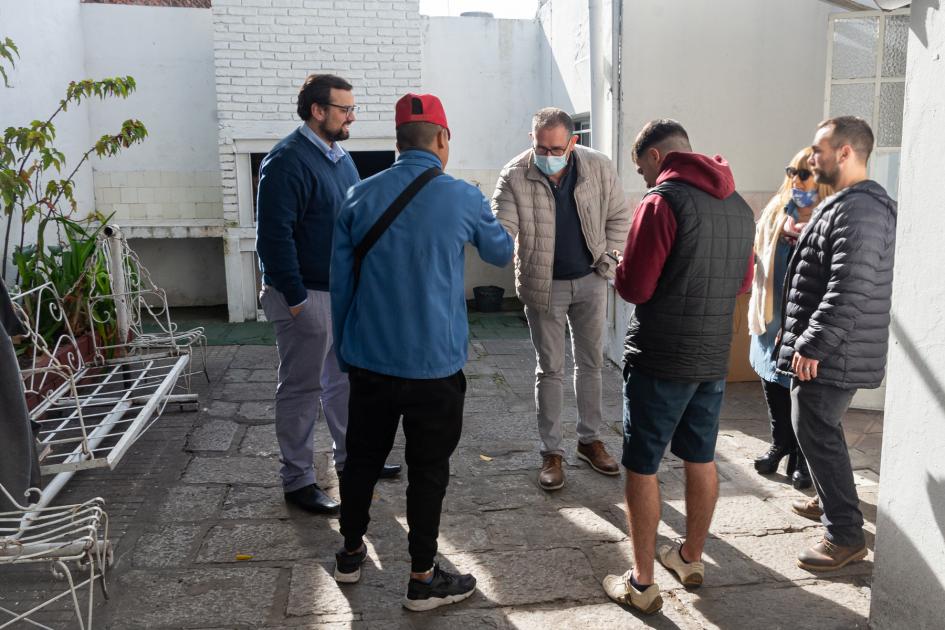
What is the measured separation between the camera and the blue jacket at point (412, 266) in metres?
2.70

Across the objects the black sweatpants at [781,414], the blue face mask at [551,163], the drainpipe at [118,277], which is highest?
the blue face mask at [551,163]

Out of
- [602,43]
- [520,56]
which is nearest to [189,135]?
[520,56]

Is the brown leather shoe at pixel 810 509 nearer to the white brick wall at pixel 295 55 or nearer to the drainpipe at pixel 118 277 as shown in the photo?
the drainpipe at pixel 118 277

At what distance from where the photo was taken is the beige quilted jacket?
3.94 m

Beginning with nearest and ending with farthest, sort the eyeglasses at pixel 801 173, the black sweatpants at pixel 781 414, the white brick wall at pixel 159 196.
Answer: the eyeglasses at pixel 801 173
the black sweatpants at pixel 781 414
the white brick wall at pixel 159 196

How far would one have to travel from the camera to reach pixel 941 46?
2297 mm

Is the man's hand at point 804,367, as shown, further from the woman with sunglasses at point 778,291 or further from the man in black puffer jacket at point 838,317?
the woman with sunglasses at point 778,291

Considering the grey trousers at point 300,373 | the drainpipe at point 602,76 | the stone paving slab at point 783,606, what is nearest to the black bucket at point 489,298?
the drainpipe at point 602,76

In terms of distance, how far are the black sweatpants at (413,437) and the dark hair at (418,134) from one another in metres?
0.84

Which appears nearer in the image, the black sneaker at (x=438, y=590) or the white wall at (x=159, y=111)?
the black sneaker at (x=438, y=590)

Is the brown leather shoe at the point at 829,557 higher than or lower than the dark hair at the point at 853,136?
lower

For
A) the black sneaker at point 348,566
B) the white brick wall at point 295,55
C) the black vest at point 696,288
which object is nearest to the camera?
the black vest at point 696,288

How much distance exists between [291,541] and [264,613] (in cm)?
57

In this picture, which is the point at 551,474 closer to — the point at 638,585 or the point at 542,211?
the point at 638,585
